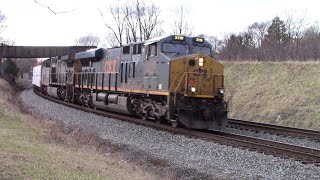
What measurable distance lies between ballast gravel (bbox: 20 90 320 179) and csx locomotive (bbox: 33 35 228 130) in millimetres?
1173

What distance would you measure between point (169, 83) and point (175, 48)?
1.76 m

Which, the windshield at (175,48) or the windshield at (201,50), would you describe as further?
the windshield at (201,50)

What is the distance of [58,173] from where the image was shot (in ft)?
22.3

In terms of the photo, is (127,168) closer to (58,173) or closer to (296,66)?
(58,173)

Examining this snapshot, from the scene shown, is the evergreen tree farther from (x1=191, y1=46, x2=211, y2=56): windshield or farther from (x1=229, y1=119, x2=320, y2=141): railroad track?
(x1=191, y1=46, x2=211, y2=56): windshield

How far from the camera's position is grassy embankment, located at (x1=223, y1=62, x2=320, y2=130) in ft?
64.6

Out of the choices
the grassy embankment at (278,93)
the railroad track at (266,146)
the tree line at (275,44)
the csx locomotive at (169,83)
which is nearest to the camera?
the railroad track at (266,146)

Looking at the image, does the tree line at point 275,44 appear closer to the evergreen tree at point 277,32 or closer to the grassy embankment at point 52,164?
the evergreen tree at point 277,32

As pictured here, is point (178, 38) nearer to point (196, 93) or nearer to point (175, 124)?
point (196, 93)

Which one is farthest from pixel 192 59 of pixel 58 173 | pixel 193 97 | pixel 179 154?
pixel 58 173

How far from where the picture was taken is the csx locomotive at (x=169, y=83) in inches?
568

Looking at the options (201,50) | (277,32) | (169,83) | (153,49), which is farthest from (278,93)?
(277,32)

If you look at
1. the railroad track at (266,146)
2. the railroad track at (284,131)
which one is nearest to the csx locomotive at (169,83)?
the railroad track at (266,146)

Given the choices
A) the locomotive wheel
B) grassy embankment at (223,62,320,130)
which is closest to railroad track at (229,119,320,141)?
grassy embankment at (223,62,320,130)
